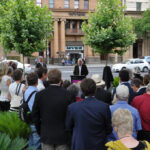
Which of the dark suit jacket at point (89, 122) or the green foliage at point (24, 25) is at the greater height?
the green foliage at point (24, 25)

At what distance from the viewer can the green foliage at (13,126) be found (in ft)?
14.8

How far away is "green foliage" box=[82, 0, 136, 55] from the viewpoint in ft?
39.5

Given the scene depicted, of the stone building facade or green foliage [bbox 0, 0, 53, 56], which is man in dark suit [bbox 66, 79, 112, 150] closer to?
green foliage [bbox 0, 0, 53, 56]

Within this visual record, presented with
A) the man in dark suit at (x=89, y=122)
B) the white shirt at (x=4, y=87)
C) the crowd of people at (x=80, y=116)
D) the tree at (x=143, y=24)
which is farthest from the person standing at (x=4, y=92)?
the tree at (x=143, y=24)

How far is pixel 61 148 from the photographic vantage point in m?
3.57

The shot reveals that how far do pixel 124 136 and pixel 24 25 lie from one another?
27.1 feet

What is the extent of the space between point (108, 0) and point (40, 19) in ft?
16.0

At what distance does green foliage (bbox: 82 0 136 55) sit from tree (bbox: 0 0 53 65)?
338cm

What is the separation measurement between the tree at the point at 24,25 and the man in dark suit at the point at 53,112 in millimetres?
6502

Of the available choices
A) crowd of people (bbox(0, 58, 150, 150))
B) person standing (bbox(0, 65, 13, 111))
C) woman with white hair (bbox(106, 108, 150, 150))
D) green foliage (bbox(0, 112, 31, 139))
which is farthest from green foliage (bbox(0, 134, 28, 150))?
person standing (bbox(0, 65, 13, 111))

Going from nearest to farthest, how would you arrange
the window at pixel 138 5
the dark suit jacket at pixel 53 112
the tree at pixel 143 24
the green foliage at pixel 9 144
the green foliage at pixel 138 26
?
the dark suit jacket at pixel 53 112 → the green foliage at pixel 9 144 → the tree at pixel 143 24 → the green foliage at pixel 138 26 → the window at pixel 138 5

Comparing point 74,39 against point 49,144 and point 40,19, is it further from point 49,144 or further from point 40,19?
point 49,144

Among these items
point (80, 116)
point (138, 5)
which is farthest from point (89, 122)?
point (138, 5)

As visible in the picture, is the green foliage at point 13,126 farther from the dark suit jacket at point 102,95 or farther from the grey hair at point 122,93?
the grey hair at point 122,93
